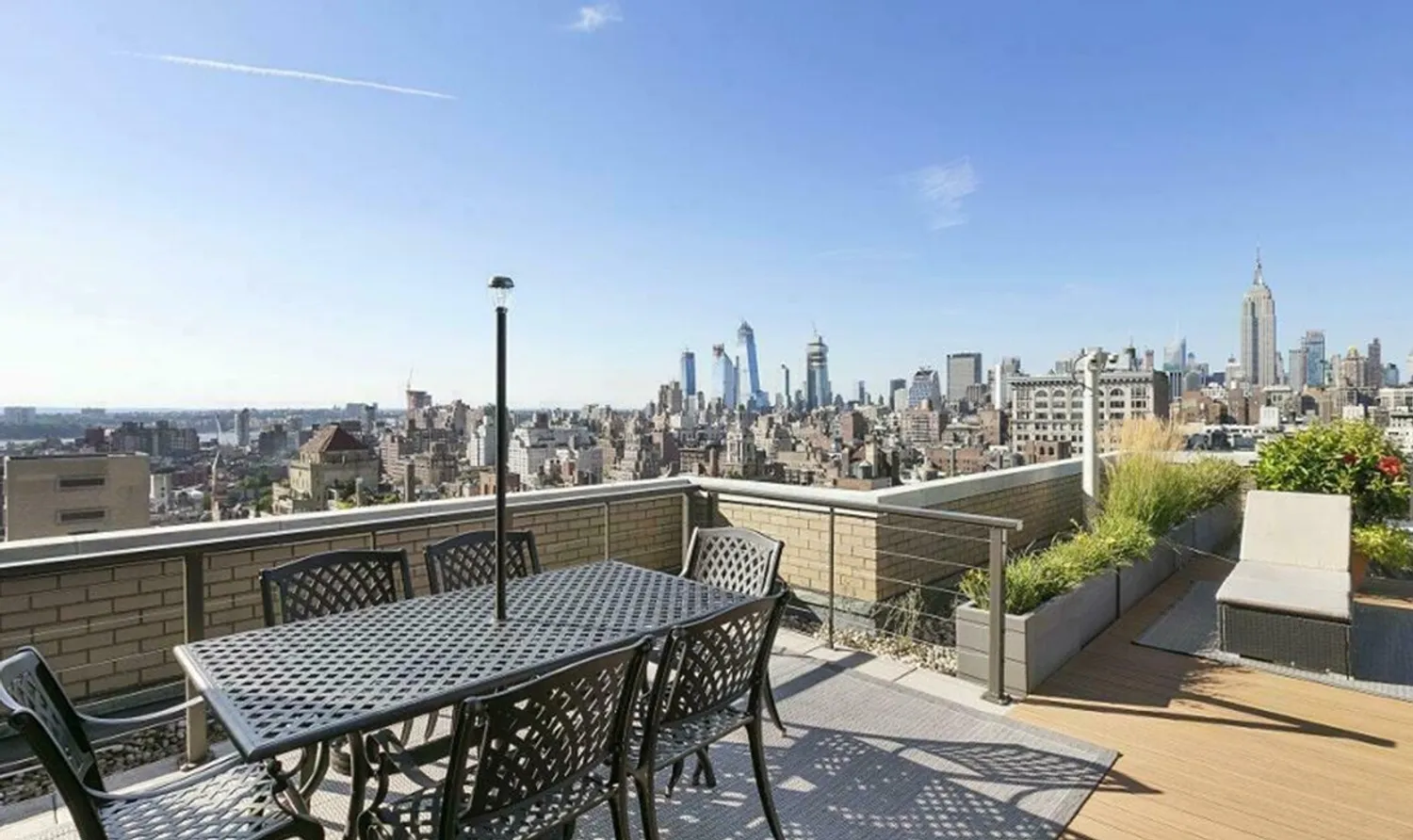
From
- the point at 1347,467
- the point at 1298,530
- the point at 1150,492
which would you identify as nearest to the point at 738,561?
the point at 1150,492

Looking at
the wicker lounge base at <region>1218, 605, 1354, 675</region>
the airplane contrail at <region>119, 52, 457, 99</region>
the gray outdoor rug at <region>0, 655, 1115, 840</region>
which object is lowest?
the gray outdoor rug at <region>0, 655, 1115, 840</region>

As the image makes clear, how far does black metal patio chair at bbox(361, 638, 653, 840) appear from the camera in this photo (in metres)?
1.48

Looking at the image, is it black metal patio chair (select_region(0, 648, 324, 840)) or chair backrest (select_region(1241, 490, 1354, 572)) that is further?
chair backrest (select_region(1241, 490, 1354, 572))

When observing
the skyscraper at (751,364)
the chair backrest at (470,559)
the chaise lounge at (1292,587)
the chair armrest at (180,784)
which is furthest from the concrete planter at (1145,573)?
the skyscraper at (751,364)

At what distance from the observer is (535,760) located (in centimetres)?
161

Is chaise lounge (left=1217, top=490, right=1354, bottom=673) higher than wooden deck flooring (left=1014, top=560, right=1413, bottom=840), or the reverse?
chaise lounge (left=1217, top=490, right=1354, bottom=673)

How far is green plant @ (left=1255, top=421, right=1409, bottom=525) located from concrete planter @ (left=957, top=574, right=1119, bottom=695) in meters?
3.22

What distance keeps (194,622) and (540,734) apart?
6.81 ft

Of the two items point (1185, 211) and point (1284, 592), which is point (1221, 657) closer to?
point (1284, 592)

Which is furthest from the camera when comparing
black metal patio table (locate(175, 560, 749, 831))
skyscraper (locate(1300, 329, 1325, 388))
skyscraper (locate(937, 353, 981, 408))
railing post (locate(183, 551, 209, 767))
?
skyscraper (locate(937, 353, 981, 408))

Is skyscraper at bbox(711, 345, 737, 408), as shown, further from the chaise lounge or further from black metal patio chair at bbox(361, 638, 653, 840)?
black metal patio chair at bbox(361, 638, 653, 840)

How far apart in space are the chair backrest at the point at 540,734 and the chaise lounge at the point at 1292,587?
414cm

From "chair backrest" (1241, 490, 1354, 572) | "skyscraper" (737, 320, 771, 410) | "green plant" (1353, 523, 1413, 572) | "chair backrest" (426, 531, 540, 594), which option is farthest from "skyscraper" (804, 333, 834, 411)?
"chair backrest" (426, 531, 540, 594)

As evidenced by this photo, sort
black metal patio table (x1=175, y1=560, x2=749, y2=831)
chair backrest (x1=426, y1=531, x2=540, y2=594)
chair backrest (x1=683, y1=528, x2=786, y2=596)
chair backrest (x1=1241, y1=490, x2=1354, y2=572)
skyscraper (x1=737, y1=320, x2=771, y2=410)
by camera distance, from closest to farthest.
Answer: black metal patio table (x1=175, y1=560, x2=749, y2=831) < chair backrest (x1=426, y1=531, x2=540, y2=594) < chair backrest (x1=683, y1=528, x2=786, y2=596) < chair backrest (x1=1241, y1=490, x2=1354, y2=572) < skyscraper (x1=737, y1=320, x2=771, y2=410)
